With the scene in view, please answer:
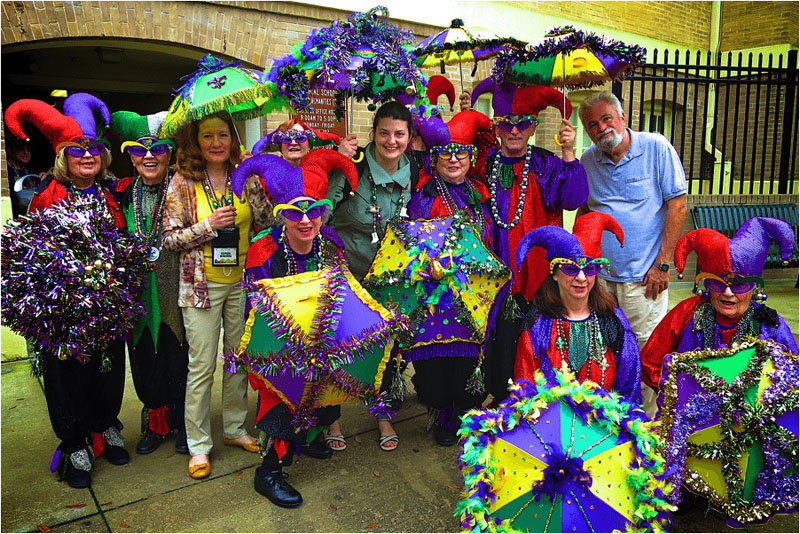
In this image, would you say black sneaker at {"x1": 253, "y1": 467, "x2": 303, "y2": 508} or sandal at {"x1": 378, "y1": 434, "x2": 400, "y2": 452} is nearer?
black sneaker at {"x1": 253, "y1": 467, "x2": 303, "y2": 508}

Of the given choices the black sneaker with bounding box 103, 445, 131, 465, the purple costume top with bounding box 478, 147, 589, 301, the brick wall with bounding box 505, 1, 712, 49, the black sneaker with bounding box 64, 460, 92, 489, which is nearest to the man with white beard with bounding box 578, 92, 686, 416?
the purple costume top with bounding box 478, 147, 589, 301

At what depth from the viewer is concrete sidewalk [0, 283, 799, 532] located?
9.90 feet

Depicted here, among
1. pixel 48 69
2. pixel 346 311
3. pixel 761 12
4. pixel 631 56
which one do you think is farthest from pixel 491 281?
pixel 761 12

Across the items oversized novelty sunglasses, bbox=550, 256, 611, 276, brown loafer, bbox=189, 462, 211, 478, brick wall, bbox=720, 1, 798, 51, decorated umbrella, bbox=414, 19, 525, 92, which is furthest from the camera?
brick wall, bbox=720, 1, 798, 51

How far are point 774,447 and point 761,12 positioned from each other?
12.5m

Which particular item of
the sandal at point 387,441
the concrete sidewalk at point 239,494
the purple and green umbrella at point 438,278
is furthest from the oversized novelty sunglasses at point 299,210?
the sandal at point 387,441

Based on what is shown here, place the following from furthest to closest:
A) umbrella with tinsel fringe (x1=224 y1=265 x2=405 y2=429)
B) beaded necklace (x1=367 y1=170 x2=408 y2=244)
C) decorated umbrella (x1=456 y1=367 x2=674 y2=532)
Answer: beaded necklace (x1=367 y1=170 x2=408 y2=244), umbrella with tinsel fringe (x1=224 y1=265 x2=405 y2=429), decorated umbrella (x1=456 y1=367 x2=674 y2=532)

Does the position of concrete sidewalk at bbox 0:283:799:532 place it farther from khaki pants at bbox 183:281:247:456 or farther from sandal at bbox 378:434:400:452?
khaki pants at bbox 183:281:247:456

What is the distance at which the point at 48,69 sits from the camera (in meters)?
9.48

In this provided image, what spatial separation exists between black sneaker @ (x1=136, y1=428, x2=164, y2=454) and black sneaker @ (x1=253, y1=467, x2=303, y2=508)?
3.15 feet

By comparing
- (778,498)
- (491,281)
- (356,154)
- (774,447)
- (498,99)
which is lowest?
(778,498)

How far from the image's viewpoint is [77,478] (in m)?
3.38

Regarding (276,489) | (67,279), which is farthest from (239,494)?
(67,279)

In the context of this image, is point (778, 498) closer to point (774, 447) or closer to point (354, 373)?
point (774, 447)
